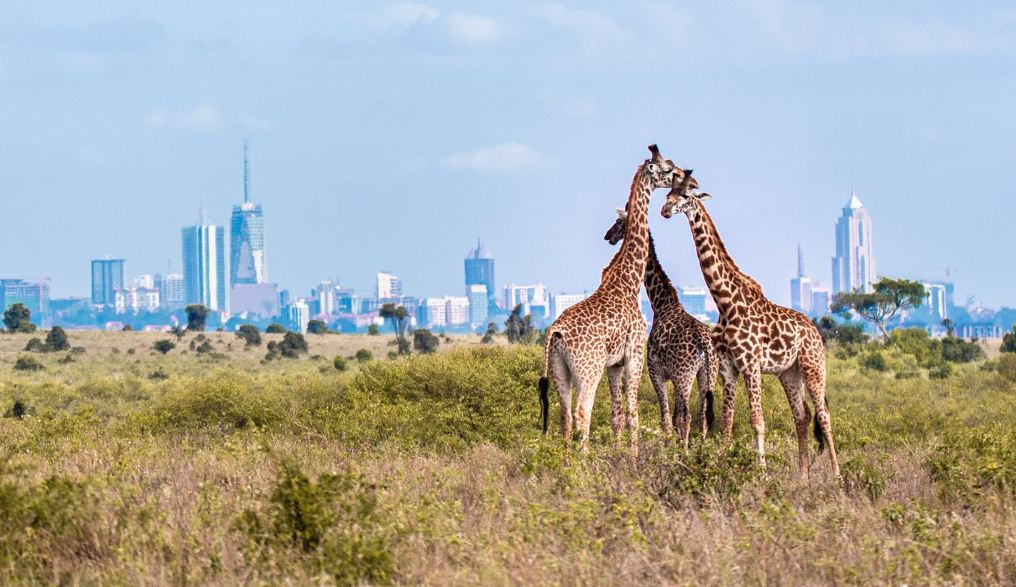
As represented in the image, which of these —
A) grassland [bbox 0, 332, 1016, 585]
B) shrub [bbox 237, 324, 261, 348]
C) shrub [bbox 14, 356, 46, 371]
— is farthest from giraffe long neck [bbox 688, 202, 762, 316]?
shrub [bbox 237, 324, 261, 348]

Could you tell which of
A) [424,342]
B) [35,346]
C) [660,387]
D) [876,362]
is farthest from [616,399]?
[35,346]

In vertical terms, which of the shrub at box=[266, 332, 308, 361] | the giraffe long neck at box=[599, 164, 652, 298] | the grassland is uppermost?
the giraffe long neck at box=[599, 164, 652, 298]

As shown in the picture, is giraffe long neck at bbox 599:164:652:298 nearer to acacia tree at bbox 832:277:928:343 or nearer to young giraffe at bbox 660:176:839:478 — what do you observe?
young giraffe at bbox 660:176:839:478

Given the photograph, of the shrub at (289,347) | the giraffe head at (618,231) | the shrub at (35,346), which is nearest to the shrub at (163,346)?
the shrub at (289,347)

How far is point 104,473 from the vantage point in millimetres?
11375

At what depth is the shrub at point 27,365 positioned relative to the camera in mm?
51094

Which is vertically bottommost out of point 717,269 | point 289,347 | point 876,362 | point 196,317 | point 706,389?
point 289,347

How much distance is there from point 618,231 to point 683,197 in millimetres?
1345

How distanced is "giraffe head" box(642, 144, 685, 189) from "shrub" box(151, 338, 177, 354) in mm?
56015

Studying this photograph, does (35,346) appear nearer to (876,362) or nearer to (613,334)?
(876,362)

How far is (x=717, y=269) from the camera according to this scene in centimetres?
1168

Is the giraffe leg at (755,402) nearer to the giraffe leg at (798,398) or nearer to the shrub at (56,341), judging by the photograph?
A: the giraffe leg at (798,398)

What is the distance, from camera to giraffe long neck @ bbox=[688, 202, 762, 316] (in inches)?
452

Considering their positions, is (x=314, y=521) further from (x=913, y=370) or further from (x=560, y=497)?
(x=913, y=370)
